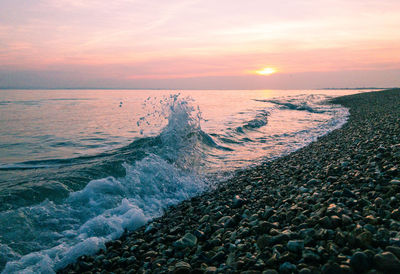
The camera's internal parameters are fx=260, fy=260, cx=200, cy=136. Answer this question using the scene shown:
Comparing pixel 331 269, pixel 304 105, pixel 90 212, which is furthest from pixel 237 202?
pixel 304 105

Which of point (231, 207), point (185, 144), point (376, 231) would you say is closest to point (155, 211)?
point (231, 207)

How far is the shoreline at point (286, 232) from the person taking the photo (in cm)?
277

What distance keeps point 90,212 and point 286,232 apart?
5.30 metres

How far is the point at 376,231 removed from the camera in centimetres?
301

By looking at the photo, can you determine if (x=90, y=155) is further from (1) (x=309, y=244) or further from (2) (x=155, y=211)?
(1) (x=309, y=244)

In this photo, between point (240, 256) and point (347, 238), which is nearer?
point (347, 238)

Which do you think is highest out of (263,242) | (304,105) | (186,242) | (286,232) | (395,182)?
(304,105)

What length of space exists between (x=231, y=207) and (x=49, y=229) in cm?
416

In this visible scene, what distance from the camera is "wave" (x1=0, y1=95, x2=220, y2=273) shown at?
493 centimetres

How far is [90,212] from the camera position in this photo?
6832mm

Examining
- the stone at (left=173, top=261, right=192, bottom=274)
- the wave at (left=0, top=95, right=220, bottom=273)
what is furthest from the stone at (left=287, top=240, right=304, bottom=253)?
the wave at (left=0, top=95, right=220, bottom=273)

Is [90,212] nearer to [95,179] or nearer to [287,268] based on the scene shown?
[95,179]

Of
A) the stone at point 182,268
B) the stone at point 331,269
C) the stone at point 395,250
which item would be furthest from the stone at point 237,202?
the stone at point 395,250

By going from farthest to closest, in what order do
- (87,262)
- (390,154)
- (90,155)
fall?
(90,155) → (390,154) → (87,262)
